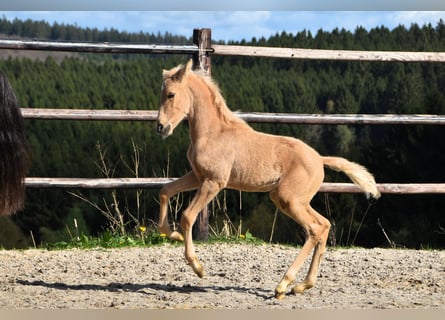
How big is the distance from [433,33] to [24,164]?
19939 mm

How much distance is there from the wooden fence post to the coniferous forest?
6.71 metres

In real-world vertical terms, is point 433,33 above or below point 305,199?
above

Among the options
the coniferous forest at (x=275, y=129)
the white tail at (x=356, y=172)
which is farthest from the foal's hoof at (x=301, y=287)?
the coniferous forest at (x=275, y=129)

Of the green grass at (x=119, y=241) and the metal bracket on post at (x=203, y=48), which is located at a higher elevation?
the metal bracket on post at (x=203, y=48)

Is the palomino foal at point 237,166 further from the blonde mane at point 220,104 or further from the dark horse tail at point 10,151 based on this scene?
the dark horse tail at point 10,151

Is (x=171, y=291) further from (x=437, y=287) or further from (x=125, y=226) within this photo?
(x=125, y=226)

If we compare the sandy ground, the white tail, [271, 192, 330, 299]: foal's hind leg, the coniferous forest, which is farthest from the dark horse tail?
the coniferous forest

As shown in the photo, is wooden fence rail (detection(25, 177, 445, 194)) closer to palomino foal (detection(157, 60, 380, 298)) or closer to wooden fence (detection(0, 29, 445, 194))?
wooden fence (detection(0, 29, 445, 194))

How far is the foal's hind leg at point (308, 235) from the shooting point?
4.86m

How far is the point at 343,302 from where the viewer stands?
15.8 feet

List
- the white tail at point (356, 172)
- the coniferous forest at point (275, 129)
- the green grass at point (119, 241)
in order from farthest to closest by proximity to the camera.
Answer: the coniferous forest at point (275, 129), the green grass at point (119, 241), the white tail at point (356, 172)

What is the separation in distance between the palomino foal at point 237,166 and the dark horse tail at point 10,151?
1.00m

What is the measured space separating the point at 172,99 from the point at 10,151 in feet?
3.87

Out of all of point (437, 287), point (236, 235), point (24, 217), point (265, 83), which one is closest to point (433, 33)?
point (265, 83)
